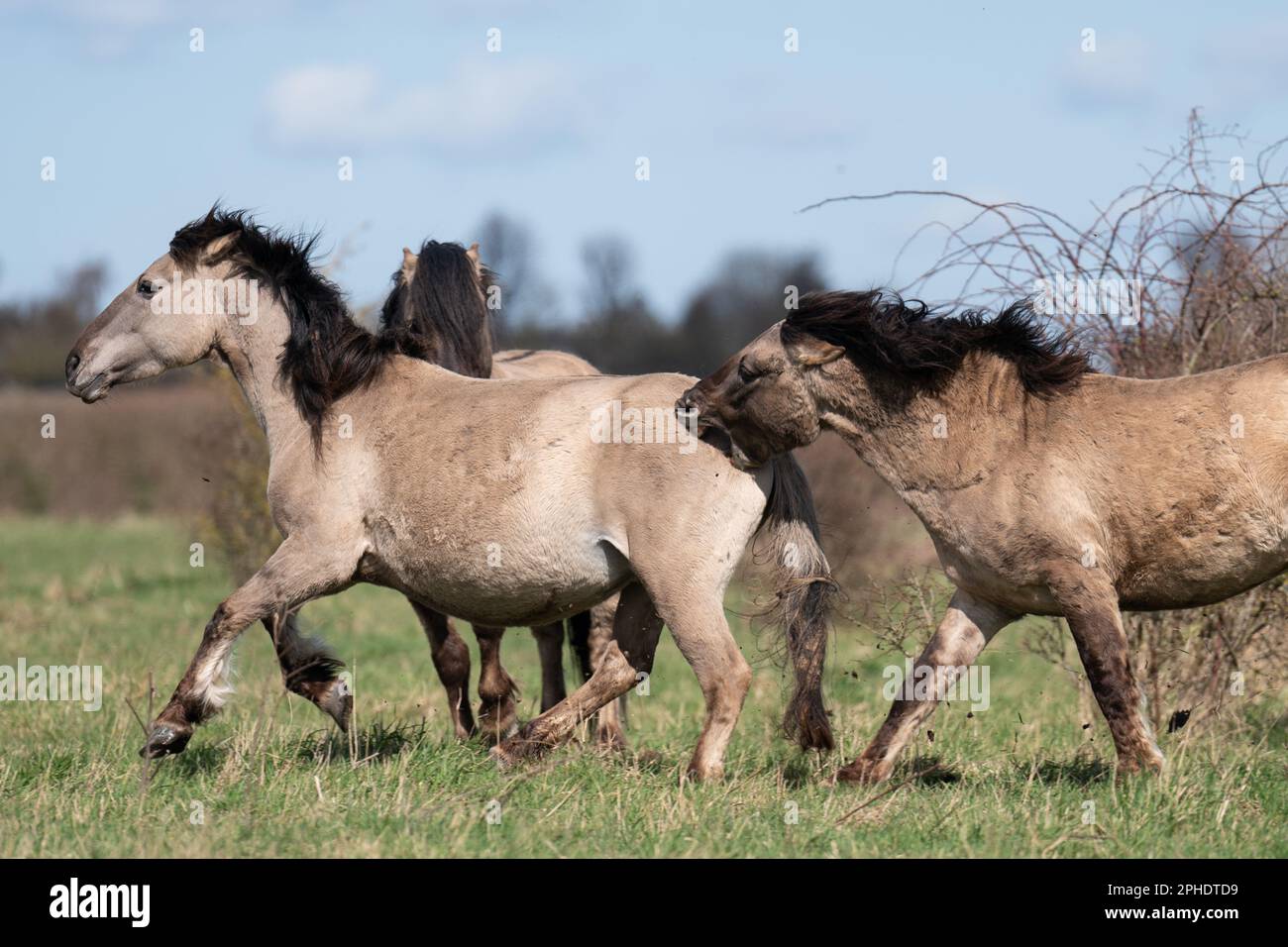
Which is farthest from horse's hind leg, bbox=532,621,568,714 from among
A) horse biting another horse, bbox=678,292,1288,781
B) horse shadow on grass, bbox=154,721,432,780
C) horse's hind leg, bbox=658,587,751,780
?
horse biting another horse, bbox=678,292,1288,781

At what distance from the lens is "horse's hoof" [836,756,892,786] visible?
6.11m

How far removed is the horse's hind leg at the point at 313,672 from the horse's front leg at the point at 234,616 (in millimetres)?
276

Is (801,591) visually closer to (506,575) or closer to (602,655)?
(506,575)

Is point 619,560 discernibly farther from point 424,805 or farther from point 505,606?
point 424,805

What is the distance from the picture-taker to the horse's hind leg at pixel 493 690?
7.73 m

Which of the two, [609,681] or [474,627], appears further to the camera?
[474,627]

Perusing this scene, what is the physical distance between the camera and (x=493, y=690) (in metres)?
7.73

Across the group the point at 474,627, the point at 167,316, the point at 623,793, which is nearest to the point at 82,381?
the point at 167,316

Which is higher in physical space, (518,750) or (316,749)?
(518,750)

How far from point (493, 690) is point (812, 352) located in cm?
282

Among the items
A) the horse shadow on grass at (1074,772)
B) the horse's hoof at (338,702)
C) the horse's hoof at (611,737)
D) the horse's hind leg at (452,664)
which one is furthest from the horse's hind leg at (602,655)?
the horse shadow on grass at (1074,772)

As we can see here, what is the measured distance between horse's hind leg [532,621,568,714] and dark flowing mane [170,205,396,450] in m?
2.14

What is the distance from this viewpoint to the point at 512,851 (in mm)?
4680
